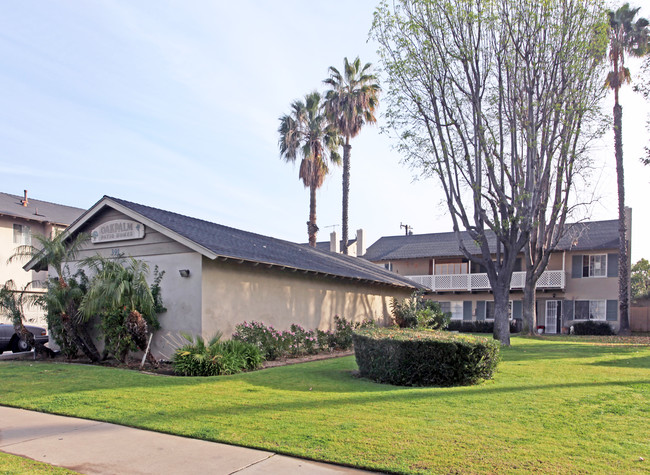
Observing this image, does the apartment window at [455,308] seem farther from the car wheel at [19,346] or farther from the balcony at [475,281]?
the car wheel at [19,346]

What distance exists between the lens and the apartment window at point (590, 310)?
1240 inches

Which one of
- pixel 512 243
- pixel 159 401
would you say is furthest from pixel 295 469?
pixel 512 243

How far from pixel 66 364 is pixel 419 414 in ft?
33.4

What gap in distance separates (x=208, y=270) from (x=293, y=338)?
3530 millimetres

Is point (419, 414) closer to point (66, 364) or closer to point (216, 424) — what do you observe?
point (216, 424)

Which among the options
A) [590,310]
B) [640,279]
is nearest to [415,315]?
[590,310]

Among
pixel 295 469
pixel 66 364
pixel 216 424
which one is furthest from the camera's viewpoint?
pixel 66 364

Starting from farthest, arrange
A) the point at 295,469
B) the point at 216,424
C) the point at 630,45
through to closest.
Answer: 1. the point at 630,45
2. the point at 216,424
3. the point at 295,469

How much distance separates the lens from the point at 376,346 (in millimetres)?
10617

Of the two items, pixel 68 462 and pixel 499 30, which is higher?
pixel 499 30

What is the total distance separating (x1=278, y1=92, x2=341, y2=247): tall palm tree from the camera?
33.0 meters

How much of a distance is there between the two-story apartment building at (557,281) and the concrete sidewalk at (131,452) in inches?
1109

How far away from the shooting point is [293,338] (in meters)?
15.8

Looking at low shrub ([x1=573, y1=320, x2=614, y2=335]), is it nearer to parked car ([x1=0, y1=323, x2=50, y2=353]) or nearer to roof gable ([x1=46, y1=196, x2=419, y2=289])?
roof gable ([x1=46, y1=196, x2=419, y2=289])
